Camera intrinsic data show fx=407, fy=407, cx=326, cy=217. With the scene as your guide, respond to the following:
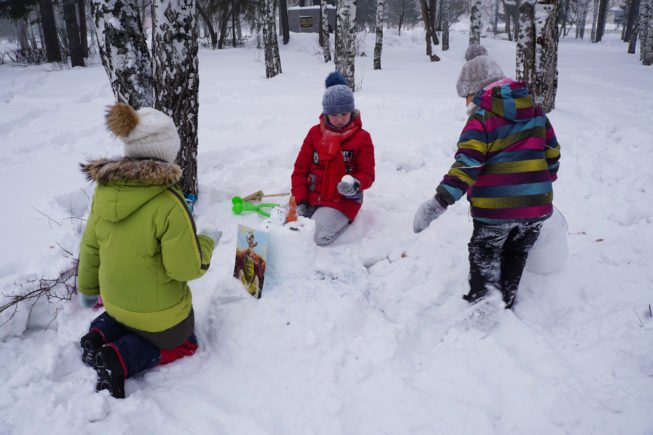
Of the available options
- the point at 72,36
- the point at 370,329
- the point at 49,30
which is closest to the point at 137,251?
the point at 370,329

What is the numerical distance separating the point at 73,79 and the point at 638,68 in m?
17.2

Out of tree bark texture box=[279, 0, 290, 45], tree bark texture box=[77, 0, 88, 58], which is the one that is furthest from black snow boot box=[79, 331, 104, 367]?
tree bark texture box=[279, 0, 290, 45]

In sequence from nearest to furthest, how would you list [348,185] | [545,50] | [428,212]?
[428,212] < [348,185] < [545,50]

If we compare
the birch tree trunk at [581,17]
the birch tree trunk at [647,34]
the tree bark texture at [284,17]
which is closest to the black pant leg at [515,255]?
the birch tree trunk at [647,34]

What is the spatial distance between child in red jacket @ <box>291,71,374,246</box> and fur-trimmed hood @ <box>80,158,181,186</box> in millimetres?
1685

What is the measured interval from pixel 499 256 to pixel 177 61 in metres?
2.96

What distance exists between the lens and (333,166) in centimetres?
353

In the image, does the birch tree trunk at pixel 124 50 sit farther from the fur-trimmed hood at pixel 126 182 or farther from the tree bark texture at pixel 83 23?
the tree bark texture at pixel 83 23

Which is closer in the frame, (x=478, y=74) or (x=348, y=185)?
(x=478, y=74)

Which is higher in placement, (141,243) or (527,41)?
(527,41)

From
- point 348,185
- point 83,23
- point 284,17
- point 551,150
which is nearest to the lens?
point 551,150

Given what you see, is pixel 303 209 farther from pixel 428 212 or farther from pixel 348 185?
pixel 428 212

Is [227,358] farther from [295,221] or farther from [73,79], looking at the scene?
[73,79]

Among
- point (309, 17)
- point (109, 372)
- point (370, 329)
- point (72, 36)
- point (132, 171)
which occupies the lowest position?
point (370, 329)
